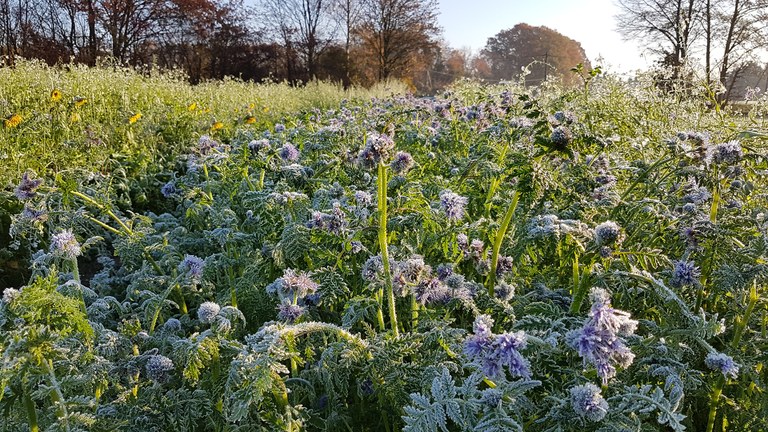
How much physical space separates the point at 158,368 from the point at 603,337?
1470 mm

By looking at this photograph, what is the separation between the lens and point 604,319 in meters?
1.14

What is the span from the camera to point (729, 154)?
5.97 ft

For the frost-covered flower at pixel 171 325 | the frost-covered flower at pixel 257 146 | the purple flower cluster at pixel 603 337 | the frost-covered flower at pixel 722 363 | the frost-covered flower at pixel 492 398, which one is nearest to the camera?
the purple flower cluster at pixel 603 337

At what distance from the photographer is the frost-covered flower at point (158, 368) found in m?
1.83

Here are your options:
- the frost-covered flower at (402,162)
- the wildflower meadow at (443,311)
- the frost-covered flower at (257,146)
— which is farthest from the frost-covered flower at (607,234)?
the frost-covered flower at (257,146)

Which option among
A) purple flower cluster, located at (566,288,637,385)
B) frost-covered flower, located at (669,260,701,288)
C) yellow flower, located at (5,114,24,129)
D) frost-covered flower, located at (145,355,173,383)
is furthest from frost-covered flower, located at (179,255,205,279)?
yellow flower, located at (5,114,24,129)

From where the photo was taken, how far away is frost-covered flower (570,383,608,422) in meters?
1.24

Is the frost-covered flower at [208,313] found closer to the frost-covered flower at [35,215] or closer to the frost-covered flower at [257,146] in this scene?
the frost-covered flower at [35,215]

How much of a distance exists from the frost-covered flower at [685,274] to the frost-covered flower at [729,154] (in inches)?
15.0

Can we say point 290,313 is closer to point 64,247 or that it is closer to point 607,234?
point 64,247

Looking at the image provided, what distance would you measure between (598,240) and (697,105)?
3.57m

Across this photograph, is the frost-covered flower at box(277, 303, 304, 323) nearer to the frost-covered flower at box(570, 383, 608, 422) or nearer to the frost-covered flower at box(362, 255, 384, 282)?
the frost-covered flower at box(362, 255, 384, 282)

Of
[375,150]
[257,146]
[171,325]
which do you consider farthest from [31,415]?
[257,146]

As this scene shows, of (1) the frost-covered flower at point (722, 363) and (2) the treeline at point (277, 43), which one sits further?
(2) the treeline at point (277, 43)
